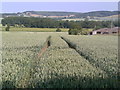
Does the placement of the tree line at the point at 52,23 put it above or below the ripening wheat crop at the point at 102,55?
below

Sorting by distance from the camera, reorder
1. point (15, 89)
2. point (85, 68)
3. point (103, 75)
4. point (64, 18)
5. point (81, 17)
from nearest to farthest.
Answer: point (15, 89), point (103, 75), point (85, 68), point (81, 17), point (64, 18)

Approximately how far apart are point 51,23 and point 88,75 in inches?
3190

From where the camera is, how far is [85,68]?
28.2 feet

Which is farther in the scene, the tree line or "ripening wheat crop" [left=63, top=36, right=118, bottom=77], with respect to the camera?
the tree line

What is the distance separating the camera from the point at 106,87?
6973mm

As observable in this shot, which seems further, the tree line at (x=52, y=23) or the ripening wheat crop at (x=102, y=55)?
the tree line at (x=52, y=23)

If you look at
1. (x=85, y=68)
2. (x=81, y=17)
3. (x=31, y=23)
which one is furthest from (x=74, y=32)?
(x=85, y=68)

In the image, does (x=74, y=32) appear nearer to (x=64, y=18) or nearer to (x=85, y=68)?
(x=64, y=18)

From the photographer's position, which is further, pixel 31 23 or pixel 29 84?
pixel 31 23

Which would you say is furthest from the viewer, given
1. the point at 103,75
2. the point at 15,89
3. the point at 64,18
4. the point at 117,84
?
the point at 64,18

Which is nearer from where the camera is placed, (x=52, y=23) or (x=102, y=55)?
(x=102, y=55)

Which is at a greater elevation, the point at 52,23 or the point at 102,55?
the point at 102,55

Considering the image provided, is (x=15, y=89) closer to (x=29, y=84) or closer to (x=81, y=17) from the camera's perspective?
(x=29, y=84)

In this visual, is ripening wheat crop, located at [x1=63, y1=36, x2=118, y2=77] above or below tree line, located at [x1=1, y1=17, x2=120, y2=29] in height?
above
